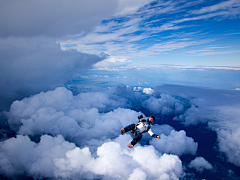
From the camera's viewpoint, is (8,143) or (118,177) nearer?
(8,143)

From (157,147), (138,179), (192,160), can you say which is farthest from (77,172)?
(192,160)

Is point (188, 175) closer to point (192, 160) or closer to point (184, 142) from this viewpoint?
point (192, 160)

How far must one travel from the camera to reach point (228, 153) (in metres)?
183

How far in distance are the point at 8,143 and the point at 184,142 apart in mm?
196682

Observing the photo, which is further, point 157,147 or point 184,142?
point 184,142

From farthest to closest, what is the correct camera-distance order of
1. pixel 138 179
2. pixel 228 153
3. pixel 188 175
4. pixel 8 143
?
pixel 228 153 → pixel 188 175 → pixel 138 179 → pixel 8 143

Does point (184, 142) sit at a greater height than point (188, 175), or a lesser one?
greater

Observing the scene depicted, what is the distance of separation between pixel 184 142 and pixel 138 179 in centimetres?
11471

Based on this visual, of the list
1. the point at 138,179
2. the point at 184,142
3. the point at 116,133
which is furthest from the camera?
the point at 184,142

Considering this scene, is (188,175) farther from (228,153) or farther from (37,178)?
(37,178)

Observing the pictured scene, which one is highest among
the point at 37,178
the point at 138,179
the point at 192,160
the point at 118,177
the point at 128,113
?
the point at 128,113

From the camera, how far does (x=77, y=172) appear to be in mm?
150500

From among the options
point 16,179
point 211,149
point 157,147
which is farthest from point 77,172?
point 211,149

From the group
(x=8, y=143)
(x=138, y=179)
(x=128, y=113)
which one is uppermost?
(x=128, y=113)
